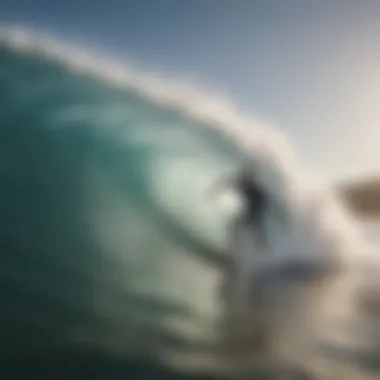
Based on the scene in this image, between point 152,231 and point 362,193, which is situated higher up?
point 362,193

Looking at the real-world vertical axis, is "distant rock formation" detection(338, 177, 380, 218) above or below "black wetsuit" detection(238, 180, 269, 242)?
above

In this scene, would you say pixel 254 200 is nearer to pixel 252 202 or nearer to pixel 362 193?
pixel 252 202

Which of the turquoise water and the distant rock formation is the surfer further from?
the distant rock formation

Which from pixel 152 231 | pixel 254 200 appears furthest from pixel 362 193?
pixel 152 231

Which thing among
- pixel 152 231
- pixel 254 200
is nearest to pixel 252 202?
pixel 254 200

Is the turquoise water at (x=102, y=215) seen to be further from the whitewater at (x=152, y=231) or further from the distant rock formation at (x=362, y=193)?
the distant rock formation at (x=362, y=193)

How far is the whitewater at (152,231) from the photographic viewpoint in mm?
1302

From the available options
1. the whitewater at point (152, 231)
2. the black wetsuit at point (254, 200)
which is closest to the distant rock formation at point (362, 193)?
the whitewater at point (152, 231)

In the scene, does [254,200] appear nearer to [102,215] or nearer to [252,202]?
[252,202]

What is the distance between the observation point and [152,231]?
1.35 metres

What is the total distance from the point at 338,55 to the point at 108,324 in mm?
699

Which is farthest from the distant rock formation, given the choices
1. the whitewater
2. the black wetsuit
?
the black wetsuit

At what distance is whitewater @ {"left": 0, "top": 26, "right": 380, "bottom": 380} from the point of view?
1302 millimetres

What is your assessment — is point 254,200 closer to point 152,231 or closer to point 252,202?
point 252,202
